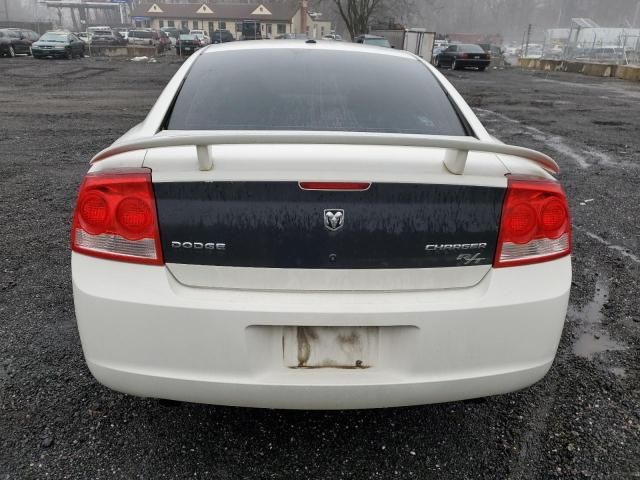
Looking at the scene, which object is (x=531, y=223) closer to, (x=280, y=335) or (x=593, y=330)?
(x=280, y=335)

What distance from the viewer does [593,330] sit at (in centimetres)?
317

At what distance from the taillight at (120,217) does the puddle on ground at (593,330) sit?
2.52 meters

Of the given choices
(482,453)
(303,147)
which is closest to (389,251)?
(303,147)

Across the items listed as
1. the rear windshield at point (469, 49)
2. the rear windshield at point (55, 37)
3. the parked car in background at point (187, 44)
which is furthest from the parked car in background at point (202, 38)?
the rear windshield at point (469, 49)

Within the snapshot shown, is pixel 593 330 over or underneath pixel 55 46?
underneath

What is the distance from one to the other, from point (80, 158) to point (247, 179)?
6.48 metres

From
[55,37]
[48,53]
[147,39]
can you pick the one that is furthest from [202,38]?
[48,53]

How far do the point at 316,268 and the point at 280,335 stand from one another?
271mm

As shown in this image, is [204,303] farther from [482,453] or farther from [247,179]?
[482,453]

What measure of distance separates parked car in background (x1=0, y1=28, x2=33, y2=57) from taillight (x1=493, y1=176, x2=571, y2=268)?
3456cm

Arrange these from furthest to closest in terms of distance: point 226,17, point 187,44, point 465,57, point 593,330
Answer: point 226,17 < point 187,44 < point 465,57 < point 593,330

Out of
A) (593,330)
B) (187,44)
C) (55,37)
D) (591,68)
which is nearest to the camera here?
(593,330)

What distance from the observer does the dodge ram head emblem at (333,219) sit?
170 cm

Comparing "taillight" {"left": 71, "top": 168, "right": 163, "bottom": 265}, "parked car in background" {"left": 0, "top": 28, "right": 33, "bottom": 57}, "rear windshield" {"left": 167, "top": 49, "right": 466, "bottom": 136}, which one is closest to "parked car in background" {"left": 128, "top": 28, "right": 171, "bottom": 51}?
"parked car in background" {"left": 0, "top": 28, "right": 33, "bottom": 57}
